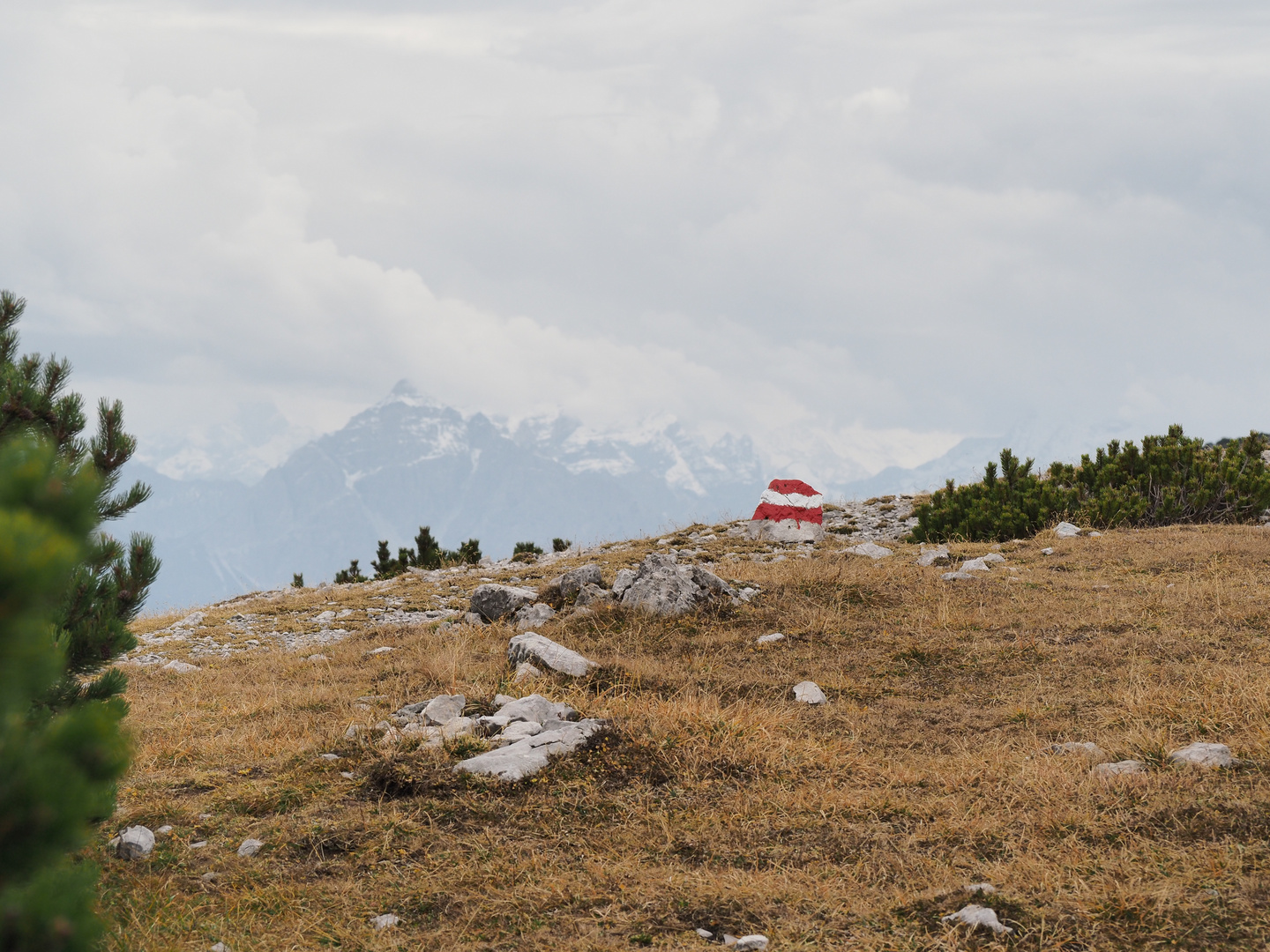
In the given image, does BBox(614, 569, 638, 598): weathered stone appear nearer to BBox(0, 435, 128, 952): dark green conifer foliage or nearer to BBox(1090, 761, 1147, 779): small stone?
BBox(1090, 761, 1147, 779): small stone

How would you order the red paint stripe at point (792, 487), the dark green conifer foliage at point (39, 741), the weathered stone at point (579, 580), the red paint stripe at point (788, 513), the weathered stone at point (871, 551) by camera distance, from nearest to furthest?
the dark green conifer foliage at point (39, 741)
the weathered stone at point (579, 580)
the weathered stone at point (871, 551)
the red paint stripe at point (788, 513)
the red paint stripe at point (792, 487)

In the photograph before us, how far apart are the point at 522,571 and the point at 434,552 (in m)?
6.66

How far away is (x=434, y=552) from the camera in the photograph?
26.5 m

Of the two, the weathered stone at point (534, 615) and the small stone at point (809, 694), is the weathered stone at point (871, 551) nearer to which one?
the weathered stone at point (534, 615)

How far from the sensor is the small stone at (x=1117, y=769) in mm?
6312

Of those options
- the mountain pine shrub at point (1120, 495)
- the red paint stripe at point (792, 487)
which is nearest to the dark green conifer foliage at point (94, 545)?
the mountain pine shrub at point (1120, 495)

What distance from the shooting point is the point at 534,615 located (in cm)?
1275

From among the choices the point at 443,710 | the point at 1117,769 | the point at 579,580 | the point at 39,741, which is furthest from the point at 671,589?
the point at 39,741

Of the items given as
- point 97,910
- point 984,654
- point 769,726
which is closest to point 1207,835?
point 769,726

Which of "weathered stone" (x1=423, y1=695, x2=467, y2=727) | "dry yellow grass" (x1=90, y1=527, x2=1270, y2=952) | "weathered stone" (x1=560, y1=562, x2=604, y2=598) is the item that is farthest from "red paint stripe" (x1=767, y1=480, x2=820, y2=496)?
"weathered stone" (x1=423, y1=695, x2=467, y2=727)

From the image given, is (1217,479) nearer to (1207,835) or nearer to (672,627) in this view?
(672,627)

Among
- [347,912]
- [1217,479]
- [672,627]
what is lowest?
[347,912]

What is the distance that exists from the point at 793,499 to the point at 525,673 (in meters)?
13.2

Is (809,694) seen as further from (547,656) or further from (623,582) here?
(623,582)
